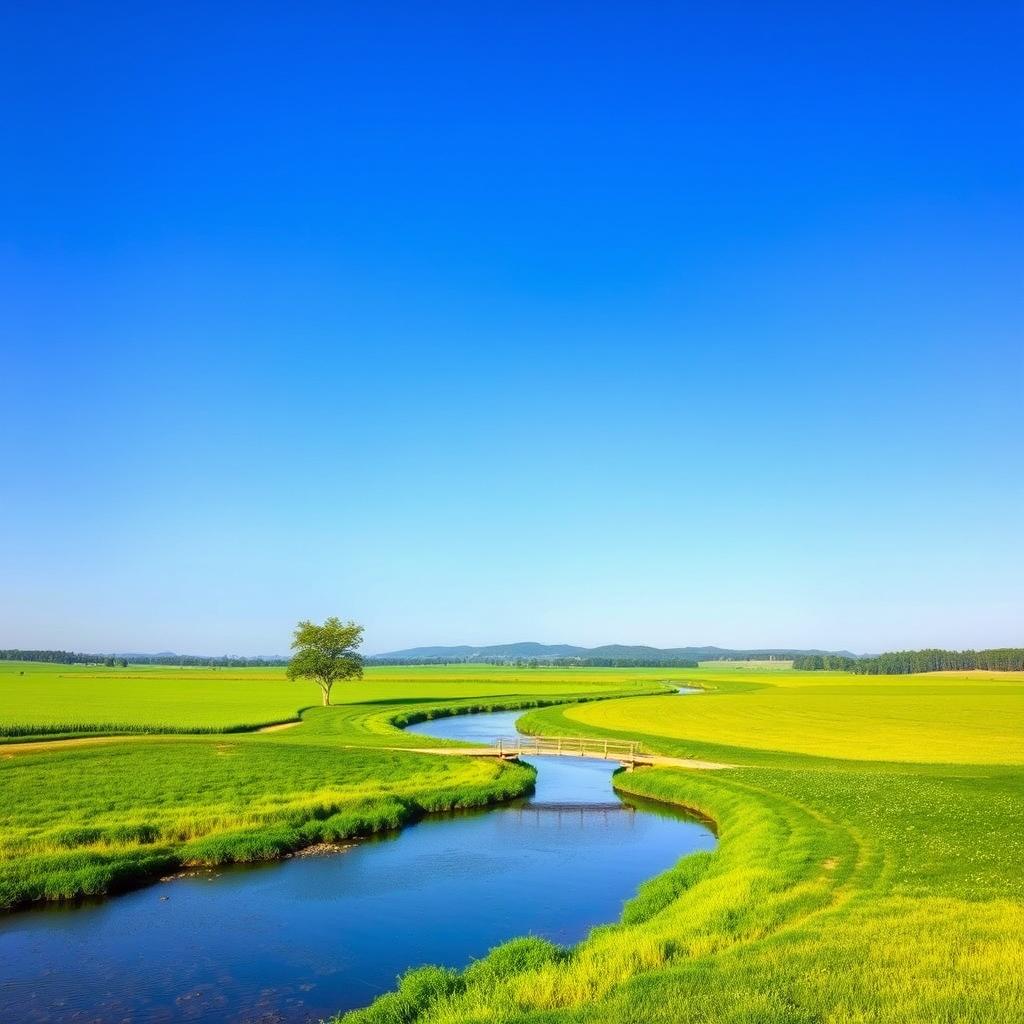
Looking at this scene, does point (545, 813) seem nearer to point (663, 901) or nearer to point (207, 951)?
point (663, 901)

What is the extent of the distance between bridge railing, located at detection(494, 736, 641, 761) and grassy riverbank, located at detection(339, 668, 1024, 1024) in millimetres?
6901

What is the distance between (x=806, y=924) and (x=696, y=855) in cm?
1276

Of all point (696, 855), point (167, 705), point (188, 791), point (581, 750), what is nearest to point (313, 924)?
point (696, 855)

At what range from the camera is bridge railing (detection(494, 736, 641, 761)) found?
54.7 metres

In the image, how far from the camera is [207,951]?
21.9 m

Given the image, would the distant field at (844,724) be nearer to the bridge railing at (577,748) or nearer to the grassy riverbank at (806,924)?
the bridge railing at (577,748)

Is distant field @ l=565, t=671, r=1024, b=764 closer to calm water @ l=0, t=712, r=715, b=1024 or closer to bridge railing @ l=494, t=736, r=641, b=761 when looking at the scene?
bridge railing @ l=494, t=736, r=641, b=761

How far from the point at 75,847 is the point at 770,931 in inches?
967

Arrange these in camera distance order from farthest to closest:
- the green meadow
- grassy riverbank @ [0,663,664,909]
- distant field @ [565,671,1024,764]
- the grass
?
the grass → distant field @ [565,671,1024,764] → grassy riverbank @ [0,663,664,909] → the green meadow

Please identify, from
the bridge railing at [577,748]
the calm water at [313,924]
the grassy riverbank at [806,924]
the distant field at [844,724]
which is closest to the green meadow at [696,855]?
the grassy riverbank at [806,924]

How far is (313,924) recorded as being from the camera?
24156mm

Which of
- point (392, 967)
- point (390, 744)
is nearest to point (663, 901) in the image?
point (392, 967)

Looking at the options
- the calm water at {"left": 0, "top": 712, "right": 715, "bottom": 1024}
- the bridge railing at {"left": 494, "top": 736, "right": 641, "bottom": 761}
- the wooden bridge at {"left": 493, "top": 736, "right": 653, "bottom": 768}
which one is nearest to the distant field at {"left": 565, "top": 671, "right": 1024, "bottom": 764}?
the wooden bridge at {"left": 493, "top": 736, "right": 653, "bottom": 768}

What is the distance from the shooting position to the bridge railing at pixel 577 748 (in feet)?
180
